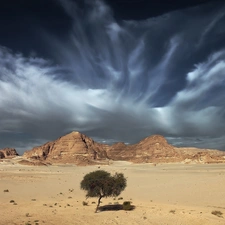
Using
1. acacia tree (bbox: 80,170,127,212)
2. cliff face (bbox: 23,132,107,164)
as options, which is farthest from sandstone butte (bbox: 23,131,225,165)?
acacia tree (bbox: 80,170,127,212)

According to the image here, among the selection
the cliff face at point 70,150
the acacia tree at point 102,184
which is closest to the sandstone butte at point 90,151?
the cliff face at point 70,150

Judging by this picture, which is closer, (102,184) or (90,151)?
(102,184)

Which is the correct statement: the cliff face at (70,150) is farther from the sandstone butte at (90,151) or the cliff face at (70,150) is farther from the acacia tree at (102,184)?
the acacia tree at (102,184)

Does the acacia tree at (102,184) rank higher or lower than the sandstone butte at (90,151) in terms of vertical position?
lower

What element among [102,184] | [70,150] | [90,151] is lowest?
[102,184]

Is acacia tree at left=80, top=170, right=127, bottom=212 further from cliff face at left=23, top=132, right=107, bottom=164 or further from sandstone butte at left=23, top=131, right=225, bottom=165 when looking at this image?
cliff face at left=23, top=132, right=107, bottom=164

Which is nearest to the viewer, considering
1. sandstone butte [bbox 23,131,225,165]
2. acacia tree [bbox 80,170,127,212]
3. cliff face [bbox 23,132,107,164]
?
acacia tree [bbox 80,170,127,212]

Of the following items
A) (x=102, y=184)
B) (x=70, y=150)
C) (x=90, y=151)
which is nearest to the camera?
(x=102, y=184)

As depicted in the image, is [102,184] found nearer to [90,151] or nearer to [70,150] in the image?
[90,151]

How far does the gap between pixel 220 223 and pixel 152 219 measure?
461 centimetres

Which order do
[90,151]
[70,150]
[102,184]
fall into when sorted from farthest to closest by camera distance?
1. [70,150]
2. [90,151]
3. [102,184]

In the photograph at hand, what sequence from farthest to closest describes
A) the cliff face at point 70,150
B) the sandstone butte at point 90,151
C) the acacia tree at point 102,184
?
the cliff face at point 70,150, the sandstone butte at point 90,151, the acacia tree at point 102,184

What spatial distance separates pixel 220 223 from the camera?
777 inches

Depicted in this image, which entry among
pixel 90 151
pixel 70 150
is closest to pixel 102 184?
pixel 90 151
